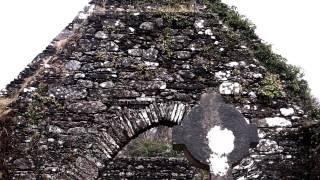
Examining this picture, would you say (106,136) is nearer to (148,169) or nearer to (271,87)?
(271,87)

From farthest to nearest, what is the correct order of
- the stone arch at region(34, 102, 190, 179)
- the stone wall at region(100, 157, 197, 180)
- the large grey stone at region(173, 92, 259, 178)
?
the stone wall at region(100, 157, 197, 180), the stone arch at region(34, 102, 190, 179), the large grey stone at region(173, 92, 259, 178)

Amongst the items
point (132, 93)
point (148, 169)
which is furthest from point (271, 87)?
point (148, 169)

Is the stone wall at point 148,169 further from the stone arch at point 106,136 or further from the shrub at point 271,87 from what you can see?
the shrub at point 271,87

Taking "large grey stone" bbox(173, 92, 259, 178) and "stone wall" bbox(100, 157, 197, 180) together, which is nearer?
"large grey stone" bbox(173, 92, 259, 178)

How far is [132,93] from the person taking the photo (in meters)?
7.09

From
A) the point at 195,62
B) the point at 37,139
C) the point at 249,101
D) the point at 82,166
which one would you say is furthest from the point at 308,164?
the point at 37,139

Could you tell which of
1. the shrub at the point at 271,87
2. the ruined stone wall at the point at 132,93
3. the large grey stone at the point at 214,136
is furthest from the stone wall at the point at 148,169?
the large grey stone at the point at 214,136

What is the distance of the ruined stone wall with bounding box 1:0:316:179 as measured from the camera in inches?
263

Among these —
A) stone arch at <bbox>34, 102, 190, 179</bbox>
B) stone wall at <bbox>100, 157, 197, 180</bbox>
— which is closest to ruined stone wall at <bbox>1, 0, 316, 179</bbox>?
stone arch at <bbox>34, 102, 190, 179</bbox>

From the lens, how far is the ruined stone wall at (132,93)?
21.9ft

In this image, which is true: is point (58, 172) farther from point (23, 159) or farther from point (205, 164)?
point (205, 164)

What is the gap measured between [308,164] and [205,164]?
2253 millimetres

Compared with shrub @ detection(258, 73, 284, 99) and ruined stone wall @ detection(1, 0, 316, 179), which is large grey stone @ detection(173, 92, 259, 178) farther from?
shrub @ detection(258, 73, 284, 99)

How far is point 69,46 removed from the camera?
7438 mm
